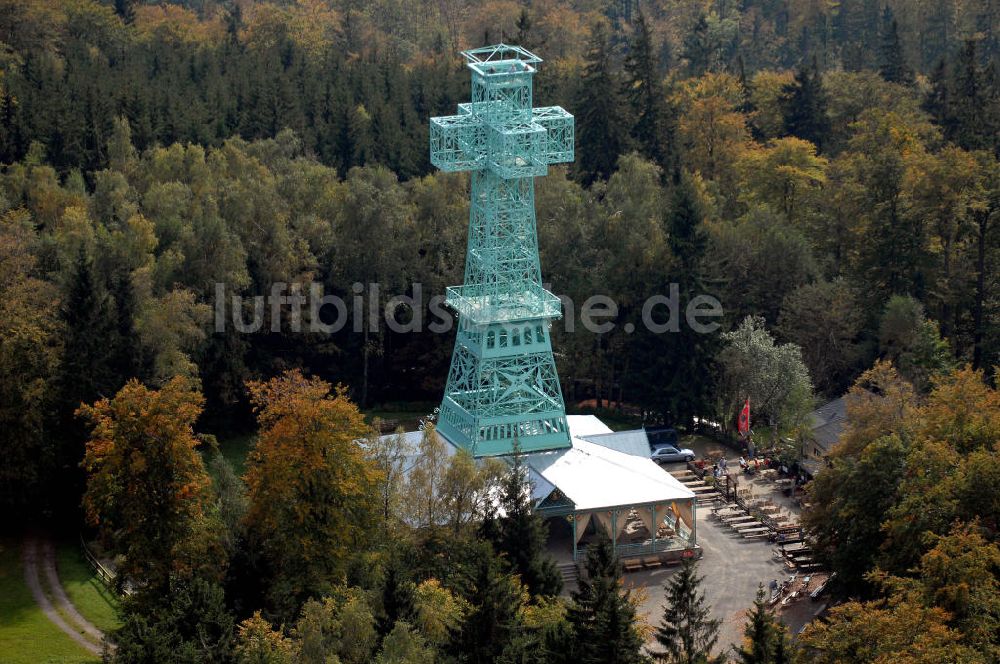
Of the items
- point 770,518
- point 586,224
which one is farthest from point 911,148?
point 770,518

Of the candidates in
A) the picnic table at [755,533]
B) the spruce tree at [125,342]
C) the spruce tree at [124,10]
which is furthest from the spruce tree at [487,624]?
the spruce tree at [124,10]

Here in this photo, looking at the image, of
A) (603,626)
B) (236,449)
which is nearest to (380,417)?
(236,449)

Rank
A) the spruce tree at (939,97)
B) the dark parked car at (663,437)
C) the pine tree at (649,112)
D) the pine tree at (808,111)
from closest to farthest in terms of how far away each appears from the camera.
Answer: the dark parked car at (663,437), the pine tree at (649,112), the spruce tree at (939,97), the pine tree at (808,111)

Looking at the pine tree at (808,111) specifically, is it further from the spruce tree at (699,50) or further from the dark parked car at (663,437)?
the dark parked car at (663,437)

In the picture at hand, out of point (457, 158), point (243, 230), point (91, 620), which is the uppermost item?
point (457, 158)

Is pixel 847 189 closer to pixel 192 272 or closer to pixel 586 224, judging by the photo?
pixel 586 224

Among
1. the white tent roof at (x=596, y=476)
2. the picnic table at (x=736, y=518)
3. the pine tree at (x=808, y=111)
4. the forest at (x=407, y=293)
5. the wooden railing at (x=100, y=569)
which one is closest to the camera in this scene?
the forest at (x=407, y=293)
